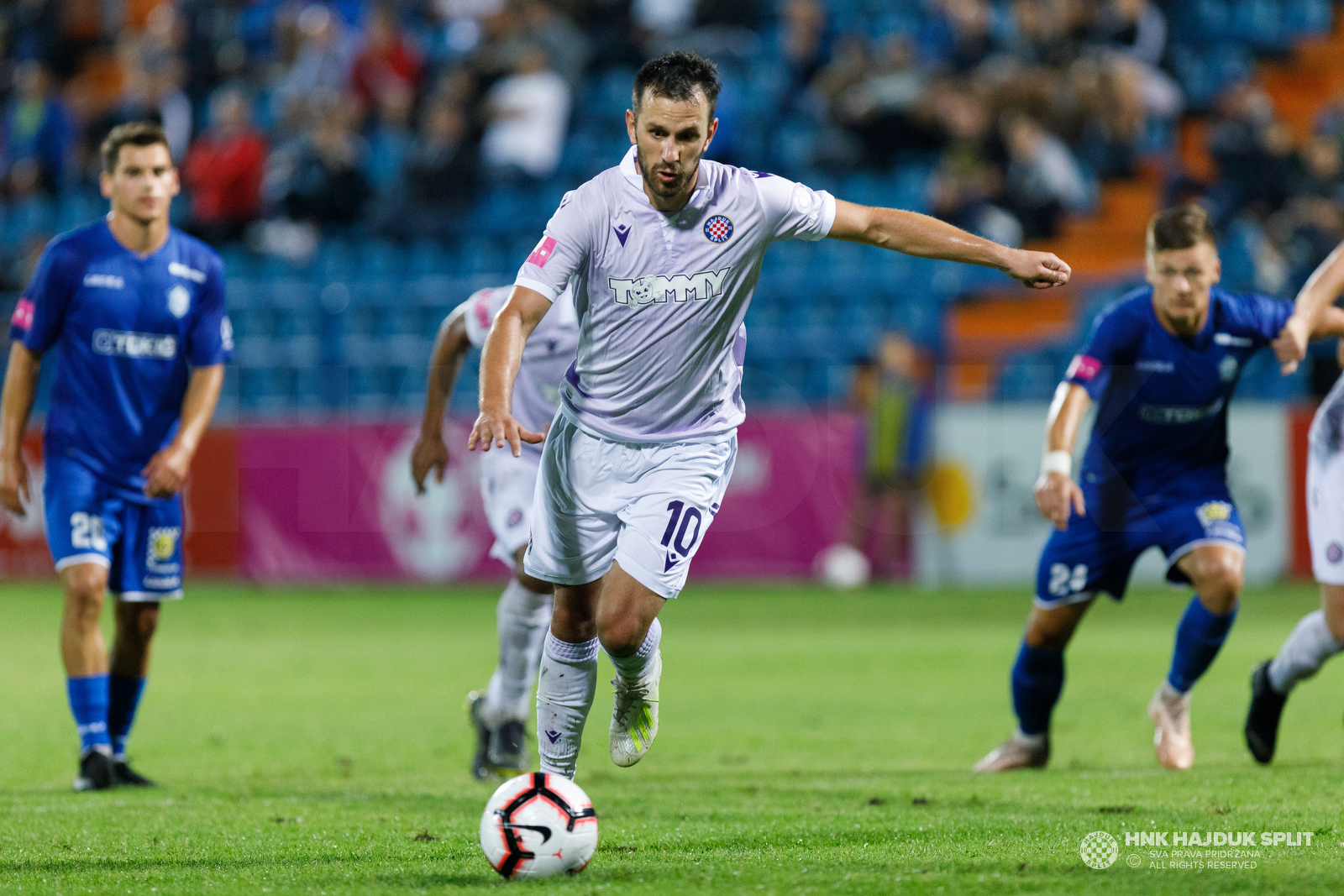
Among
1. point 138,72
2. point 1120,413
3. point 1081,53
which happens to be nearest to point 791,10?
point 1081,53

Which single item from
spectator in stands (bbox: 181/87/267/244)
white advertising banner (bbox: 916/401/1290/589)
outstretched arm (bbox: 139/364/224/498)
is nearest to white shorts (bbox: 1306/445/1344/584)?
outstretched arm (bbox: 139/364/224/498)


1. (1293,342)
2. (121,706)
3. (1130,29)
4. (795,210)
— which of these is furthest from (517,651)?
(1130,29)

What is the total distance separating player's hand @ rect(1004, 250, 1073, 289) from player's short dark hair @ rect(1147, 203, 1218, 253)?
76.1 inches

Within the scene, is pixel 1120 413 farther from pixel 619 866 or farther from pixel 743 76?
pixel 743 76

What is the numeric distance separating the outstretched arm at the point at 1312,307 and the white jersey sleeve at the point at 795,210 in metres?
2.05

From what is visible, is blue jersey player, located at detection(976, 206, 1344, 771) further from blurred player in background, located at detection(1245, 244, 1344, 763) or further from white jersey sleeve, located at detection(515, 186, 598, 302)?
white jersey sleeve, located at detection(515, 186, 598, 302)

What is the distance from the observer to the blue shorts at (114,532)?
22.2ft

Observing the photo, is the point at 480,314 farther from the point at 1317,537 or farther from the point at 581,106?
the point at 581,106

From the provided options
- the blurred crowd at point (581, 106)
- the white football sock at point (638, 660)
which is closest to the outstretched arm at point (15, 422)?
the white football sock at point (638, 660)

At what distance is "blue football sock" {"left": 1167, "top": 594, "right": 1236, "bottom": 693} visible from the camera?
6906 millimetres

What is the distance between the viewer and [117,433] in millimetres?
6984

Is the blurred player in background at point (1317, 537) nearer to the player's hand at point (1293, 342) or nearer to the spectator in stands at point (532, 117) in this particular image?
the player's hand at point (1293, 342)

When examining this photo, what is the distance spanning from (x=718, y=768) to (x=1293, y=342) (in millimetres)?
2887

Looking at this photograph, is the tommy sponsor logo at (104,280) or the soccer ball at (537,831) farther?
the tommy sponsor logo at (104,280)
